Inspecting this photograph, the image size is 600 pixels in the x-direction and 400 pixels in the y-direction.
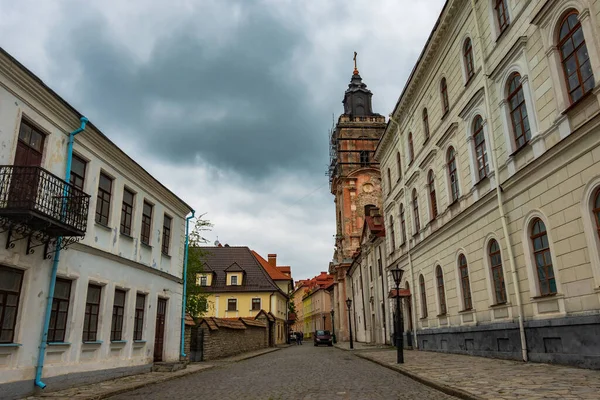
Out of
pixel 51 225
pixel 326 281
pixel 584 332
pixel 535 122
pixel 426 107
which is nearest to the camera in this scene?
pixel 51 225

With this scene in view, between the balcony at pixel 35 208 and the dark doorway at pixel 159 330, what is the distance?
750 centimetres

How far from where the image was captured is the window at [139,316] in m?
15.3

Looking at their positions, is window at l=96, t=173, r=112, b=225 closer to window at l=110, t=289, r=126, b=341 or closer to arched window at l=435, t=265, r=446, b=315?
window at l=110, t=289, r=126, b=341

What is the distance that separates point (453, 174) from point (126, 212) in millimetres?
12604

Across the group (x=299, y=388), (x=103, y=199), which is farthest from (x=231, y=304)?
(x=299, y=388)

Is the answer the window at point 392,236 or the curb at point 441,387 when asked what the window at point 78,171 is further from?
the window at point 392,236

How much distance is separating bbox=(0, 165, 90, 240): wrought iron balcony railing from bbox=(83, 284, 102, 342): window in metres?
2.92

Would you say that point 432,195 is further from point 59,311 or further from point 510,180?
point 59,311

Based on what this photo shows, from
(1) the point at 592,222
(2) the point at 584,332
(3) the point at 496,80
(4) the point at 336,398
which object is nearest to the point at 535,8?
(3) the point at 496,80

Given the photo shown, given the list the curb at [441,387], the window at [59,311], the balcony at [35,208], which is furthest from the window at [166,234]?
the curb at [441,387]

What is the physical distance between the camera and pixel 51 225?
9.57m

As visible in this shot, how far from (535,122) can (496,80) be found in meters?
2.96

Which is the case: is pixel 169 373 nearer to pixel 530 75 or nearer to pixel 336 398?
pixel 336 398

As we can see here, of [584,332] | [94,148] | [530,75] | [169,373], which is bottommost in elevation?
[169,373]
